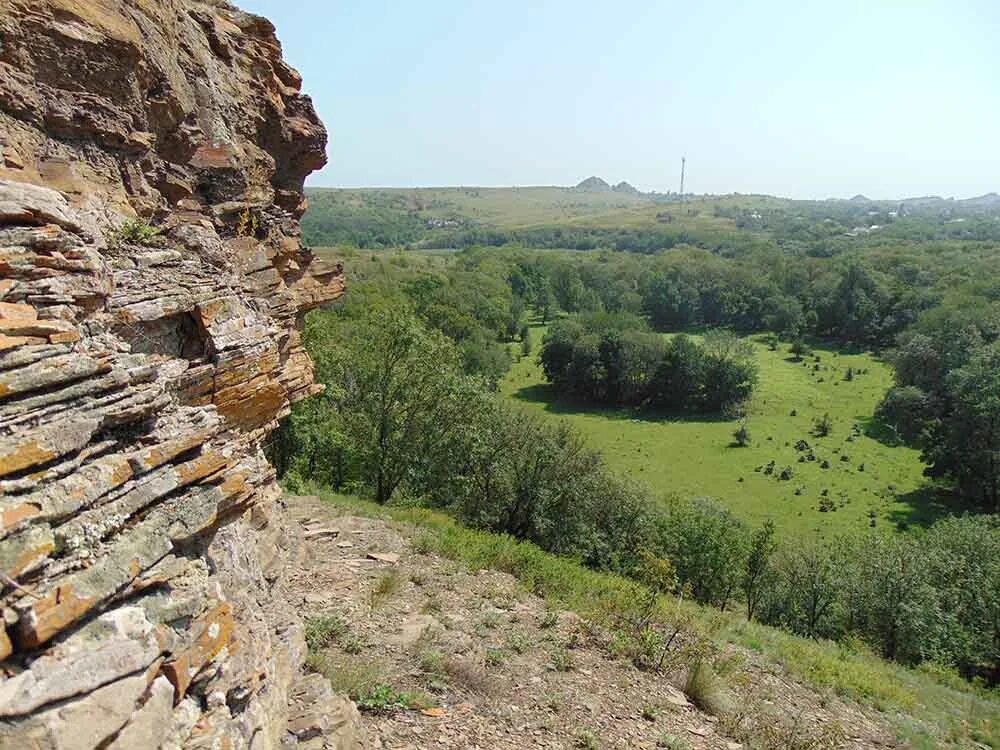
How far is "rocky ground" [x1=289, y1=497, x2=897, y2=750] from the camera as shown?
26.2 ft

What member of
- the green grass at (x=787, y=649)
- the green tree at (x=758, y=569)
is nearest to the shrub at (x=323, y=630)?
the green grass at (x=787, y=649)

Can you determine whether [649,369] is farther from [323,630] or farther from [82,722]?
[82,722]

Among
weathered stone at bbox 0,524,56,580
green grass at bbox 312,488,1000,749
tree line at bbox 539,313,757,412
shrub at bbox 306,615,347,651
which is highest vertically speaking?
weathered stone at bbox 0,524,56,580

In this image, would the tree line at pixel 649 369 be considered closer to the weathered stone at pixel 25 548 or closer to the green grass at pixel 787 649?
the green grass at pixel 787 649

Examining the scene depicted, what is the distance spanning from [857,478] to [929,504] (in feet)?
15.5

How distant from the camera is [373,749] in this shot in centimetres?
A: 699

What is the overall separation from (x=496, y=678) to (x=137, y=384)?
21.5 feet

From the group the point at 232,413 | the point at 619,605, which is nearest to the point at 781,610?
the point at 619,605

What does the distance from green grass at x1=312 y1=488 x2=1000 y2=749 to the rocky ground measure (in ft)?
1.76

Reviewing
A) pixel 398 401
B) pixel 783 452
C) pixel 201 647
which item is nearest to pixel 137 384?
pixel 201 647

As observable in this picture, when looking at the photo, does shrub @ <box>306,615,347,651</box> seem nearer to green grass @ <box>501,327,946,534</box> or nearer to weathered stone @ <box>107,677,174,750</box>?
weathered stone @ <box>107,677,174,750</box>

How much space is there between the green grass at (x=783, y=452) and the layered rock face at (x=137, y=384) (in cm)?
3119

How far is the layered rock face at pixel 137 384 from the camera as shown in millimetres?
3850

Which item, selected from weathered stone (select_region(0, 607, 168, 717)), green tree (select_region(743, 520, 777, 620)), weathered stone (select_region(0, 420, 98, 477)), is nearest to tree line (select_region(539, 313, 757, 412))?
green tree (select_region(743, 520, 777, 620))
